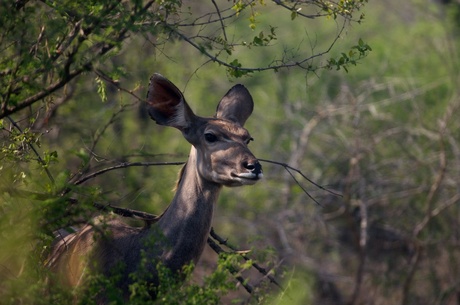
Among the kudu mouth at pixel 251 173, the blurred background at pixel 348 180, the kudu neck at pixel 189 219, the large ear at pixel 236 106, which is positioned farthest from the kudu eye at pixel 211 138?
the blurred background at pixel 348 180

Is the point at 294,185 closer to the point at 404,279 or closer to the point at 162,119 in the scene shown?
the point at 404,279

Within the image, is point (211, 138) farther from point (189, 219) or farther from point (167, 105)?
point (189, 219)

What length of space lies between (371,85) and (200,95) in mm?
4395

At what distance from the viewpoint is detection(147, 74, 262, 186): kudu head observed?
6.32 meters

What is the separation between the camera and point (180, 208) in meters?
6.39

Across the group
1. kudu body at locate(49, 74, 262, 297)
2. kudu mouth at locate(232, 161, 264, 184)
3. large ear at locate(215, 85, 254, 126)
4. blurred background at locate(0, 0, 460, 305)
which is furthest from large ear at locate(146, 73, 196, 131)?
blurred background at locate(0, 0, 460, 305)

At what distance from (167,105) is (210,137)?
1.22ft

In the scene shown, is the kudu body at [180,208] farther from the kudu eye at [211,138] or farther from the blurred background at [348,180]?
the blurred background at [348,180]

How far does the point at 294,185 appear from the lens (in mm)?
12570

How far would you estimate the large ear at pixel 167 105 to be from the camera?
259 inches

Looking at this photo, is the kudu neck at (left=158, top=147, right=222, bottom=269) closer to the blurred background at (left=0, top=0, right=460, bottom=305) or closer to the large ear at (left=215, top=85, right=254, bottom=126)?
the large ear at (left=215, top=85, right=254, bottom=126)

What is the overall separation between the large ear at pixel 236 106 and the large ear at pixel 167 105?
440mm

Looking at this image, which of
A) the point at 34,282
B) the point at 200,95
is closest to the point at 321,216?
the point at 200,95

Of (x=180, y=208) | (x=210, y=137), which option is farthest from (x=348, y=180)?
(x=180, y=208)
